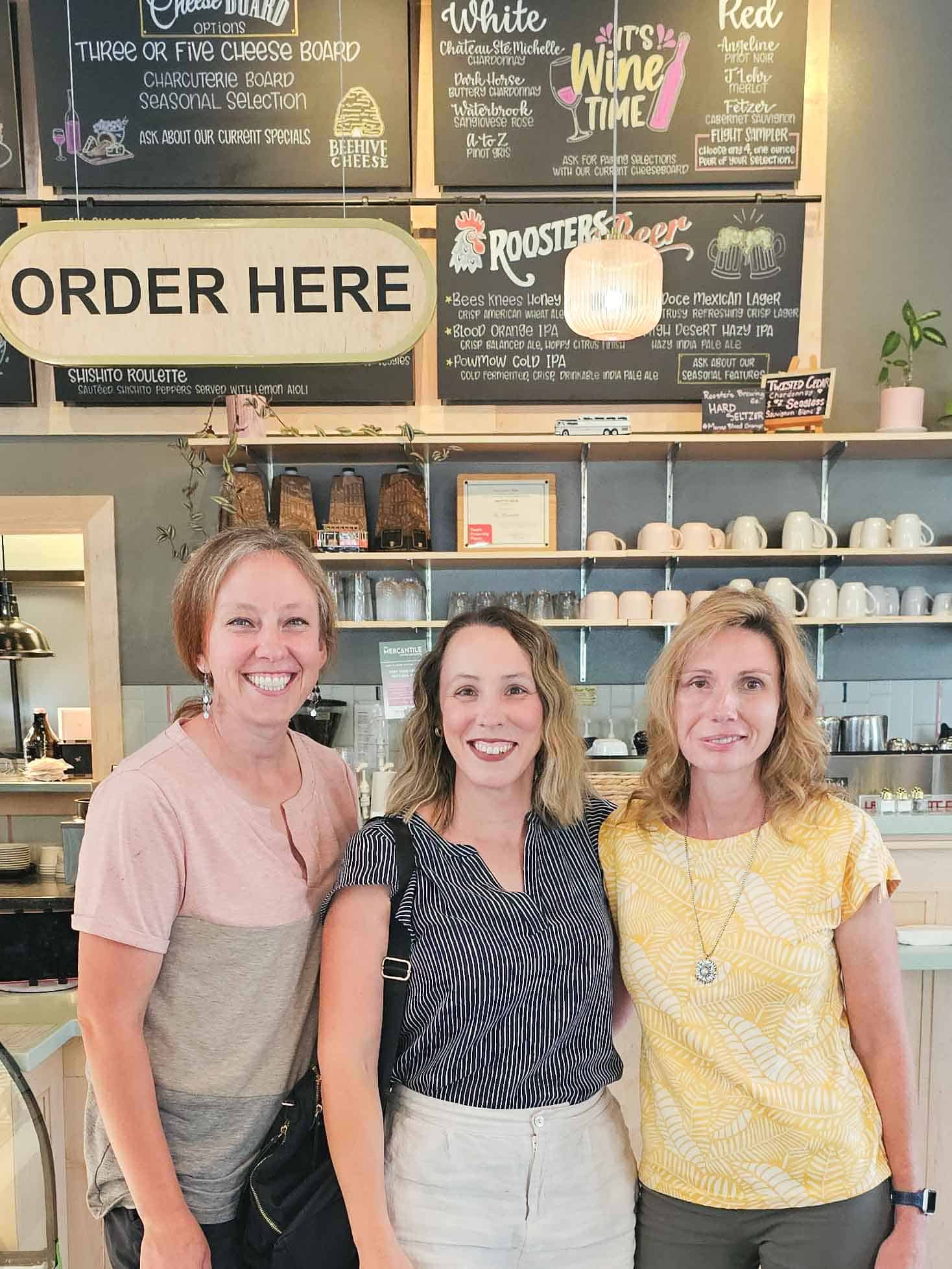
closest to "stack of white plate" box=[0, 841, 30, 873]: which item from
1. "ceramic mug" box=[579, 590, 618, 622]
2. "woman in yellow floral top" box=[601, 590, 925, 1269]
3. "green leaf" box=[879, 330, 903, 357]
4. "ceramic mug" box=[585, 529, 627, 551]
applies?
"ceramic mug" box=[579, 590, 618, 622]

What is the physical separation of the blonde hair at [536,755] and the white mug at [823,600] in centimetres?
269

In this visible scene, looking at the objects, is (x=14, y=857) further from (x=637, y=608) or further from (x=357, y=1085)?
(x=357, y=1085)

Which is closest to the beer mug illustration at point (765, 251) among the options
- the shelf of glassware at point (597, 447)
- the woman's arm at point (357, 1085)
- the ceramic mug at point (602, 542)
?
the shelf of glassware at point (597, 447)

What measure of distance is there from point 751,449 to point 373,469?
1.70m

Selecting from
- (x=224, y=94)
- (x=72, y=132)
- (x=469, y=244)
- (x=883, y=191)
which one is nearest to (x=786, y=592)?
(x=883, y=191)

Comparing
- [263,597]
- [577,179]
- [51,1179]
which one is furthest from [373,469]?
[51,1179]

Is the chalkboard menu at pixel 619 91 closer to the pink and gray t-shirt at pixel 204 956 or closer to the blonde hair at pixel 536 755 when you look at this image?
the blonde hair at pixel 536 755

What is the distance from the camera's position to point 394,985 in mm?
1259

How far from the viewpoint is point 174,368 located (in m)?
3.96

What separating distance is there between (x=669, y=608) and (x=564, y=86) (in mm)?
2286

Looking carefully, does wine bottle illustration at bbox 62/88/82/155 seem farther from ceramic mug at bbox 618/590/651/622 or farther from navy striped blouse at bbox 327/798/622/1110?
navy striped blouse at bbox 327/798/622/1110

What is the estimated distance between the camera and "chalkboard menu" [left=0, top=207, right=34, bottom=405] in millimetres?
3967

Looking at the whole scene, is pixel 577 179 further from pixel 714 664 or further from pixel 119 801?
pixel 119 801

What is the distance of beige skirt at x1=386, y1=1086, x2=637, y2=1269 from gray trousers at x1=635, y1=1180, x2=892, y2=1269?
10cm
